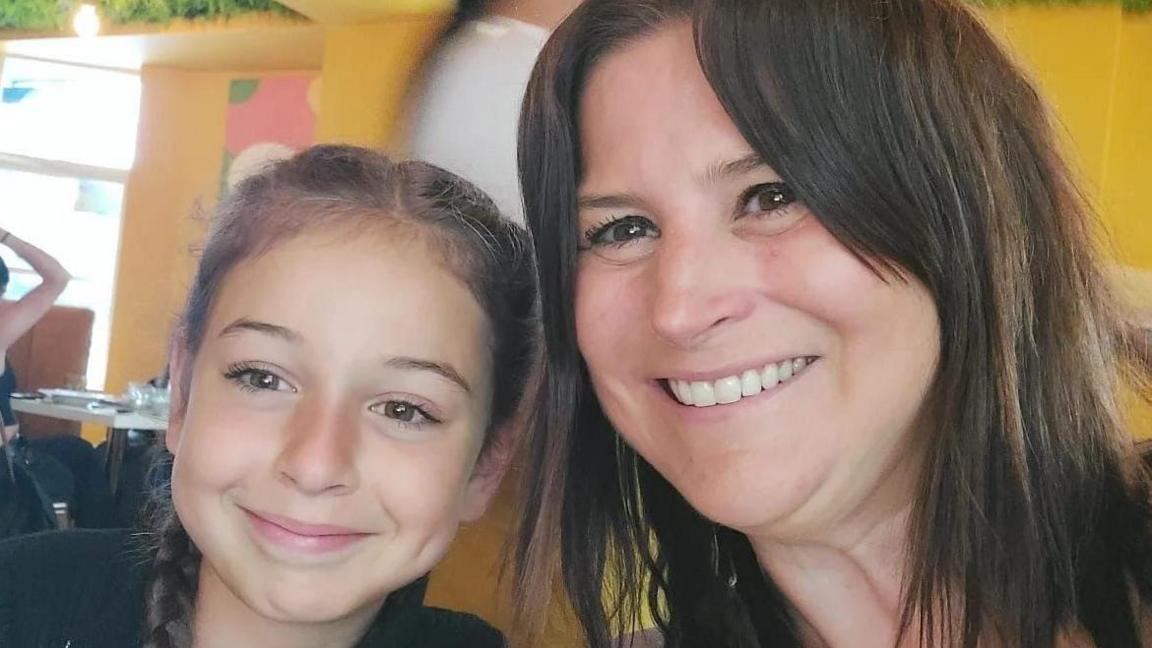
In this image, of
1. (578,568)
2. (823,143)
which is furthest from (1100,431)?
(578,568)

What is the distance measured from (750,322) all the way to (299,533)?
0.51m

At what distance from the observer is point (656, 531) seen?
3.48ft

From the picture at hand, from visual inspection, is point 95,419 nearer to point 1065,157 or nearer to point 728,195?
point 728,195

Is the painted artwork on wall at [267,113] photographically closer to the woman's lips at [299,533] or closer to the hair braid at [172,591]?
the hair braid at [172,591]

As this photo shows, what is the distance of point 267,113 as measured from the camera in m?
2.71

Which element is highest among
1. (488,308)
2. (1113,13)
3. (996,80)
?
(1113,13)

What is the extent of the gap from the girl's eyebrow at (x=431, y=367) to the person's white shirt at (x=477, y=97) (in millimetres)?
690

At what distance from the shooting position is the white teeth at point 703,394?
Answer: 2.70 ft

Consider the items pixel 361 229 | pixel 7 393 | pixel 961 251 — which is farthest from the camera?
pixel 7 393

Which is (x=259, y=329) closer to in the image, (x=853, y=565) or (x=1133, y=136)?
(x=853, y=565)

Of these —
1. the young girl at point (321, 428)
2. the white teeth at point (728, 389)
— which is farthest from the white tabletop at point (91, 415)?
the white teeth at point (728, 389)

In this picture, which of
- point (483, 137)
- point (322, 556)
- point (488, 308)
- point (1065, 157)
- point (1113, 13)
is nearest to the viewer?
point (1065, 157)

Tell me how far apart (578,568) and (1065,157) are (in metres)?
0.60

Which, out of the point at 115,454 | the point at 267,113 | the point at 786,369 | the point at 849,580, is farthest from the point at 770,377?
the point at 267,113
